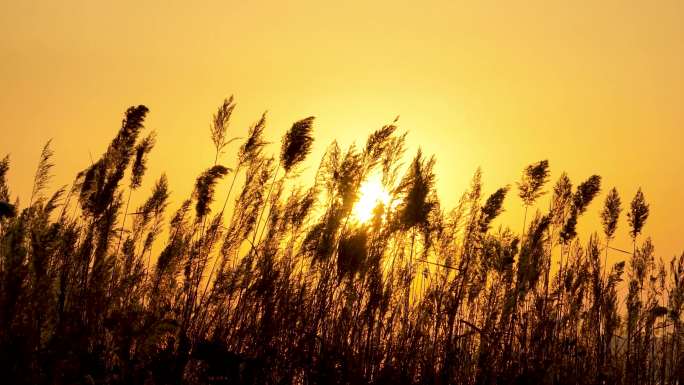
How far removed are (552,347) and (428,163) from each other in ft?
6.35

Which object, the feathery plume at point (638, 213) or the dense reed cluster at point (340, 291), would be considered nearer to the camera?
the dense reed cluster at point (340, 291)

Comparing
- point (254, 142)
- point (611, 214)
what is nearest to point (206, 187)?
point (254, 142)

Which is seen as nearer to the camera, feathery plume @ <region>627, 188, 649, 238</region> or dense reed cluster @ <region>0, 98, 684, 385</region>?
dense reed cluster @ <region>0, 98, 684, 385</region>

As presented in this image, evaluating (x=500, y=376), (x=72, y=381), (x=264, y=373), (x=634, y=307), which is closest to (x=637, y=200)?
(x=634, y=307)

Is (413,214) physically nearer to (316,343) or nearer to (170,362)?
(316,343)

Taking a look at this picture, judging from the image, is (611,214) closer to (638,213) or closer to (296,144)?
(638,213)

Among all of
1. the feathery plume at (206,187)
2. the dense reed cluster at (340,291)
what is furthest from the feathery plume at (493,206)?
the feathery plume at (206,187)

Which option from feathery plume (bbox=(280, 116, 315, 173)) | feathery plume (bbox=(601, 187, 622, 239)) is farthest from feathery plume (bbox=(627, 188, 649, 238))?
feathery plume (bbox=(280, 116, 315, 173))

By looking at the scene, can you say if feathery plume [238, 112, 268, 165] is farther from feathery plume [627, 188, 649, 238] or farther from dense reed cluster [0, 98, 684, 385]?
feathery plume [627, 188, 649, 238]

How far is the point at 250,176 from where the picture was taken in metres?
5.48

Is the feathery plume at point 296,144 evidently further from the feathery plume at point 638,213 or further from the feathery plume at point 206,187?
the feathery plume at point 638,213

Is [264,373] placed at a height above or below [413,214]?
below

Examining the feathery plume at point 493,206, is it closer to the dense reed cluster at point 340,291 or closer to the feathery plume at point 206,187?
the dense reed cluster at point 340,291

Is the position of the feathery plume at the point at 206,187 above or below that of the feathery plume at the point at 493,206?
below
